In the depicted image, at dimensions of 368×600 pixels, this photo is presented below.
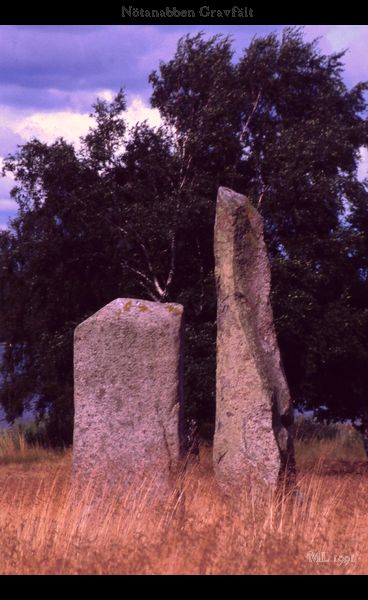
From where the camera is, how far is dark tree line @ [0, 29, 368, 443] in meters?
16.4

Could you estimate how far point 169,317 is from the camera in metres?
10.3

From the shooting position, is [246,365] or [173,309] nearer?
[246,365]

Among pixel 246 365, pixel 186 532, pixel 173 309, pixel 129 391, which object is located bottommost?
Answer: pixel 186 532

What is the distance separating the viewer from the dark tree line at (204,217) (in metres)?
16.4

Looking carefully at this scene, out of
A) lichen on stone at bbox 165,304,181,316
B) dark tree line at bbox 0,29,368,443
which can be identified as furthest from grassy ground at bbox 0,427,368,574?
dark tree line at bbox 0,29,368,443

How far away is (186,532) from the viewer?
8109mm

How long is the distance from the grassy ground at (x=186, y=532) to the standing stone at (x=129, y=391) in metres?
0.34

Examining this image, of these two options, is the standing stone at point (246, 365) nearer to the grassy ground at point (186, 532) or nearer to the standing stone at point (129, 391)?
the grassy ground at point (186, 532)

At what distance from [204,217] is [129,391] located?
674 centimetres

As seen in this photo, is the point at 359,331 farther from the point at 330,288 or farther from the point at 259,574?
the point at 259,574

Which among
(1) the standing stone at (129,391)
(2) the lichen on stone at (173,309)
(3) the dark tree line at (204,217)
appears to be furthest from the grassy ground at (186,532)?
(3) the dark tree line at (204,217)

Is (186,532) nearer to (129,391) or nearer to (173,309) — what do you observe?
(129,391)

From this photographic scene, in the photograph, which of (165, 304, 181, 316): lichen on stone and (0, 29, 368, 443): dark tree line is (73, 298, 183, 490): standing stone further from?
(0, 29, 368, 443): dark tree line

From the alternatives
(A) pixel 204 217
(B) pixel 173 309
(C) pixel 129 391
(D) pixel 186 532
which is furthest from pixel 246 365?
(A) pixel 204 217
